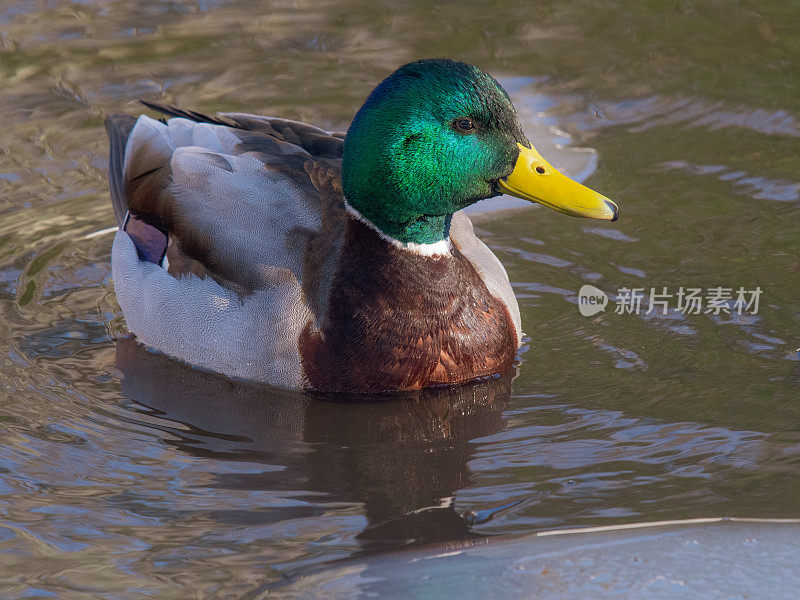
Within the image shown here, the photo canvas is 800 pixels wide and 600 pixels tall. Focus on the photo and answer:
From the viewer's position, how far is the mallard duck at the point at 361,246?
5.13m

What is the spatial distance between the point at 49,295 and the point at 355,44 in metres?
3.52

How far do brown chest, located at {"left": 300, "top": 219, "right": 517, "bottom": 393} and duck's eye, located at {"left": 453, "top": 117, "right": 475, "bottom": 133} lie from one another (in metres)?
0.61

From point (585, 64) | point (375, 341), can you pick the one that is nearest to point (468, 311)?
point (375, 341)

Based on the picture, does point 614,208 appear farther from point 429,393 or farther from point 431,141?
point 429,393

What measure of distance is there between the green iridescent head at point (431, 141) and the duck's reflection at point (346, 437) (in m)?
0.83

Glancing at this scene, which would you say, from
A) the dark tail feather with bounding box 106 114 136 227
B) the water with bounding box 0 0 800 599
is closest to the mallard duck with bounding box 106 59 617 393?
the water with bounding box 0 0 800 599

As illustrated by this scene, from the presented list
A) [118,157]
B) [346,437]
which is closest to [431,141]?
[346,437]

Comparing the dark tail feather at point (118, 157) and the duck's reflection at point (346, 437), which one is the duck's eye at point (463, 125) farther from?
the dark tail feather at point (118, 157)

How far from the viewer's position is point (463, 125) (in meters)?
5.09

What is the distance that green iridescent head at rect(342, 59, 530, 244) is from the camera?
5047 mm

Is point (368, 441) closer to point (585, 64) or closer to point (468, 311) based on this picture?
point (468, 311)

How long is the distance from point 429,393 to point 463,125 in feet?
3.83

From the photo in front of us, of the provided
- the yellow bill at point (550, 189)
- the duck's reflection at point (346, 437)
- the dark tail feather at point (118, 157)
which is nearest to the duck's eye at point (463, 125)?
the yellow bill at point (550, 189)

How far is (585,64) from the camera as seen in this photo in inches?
340
